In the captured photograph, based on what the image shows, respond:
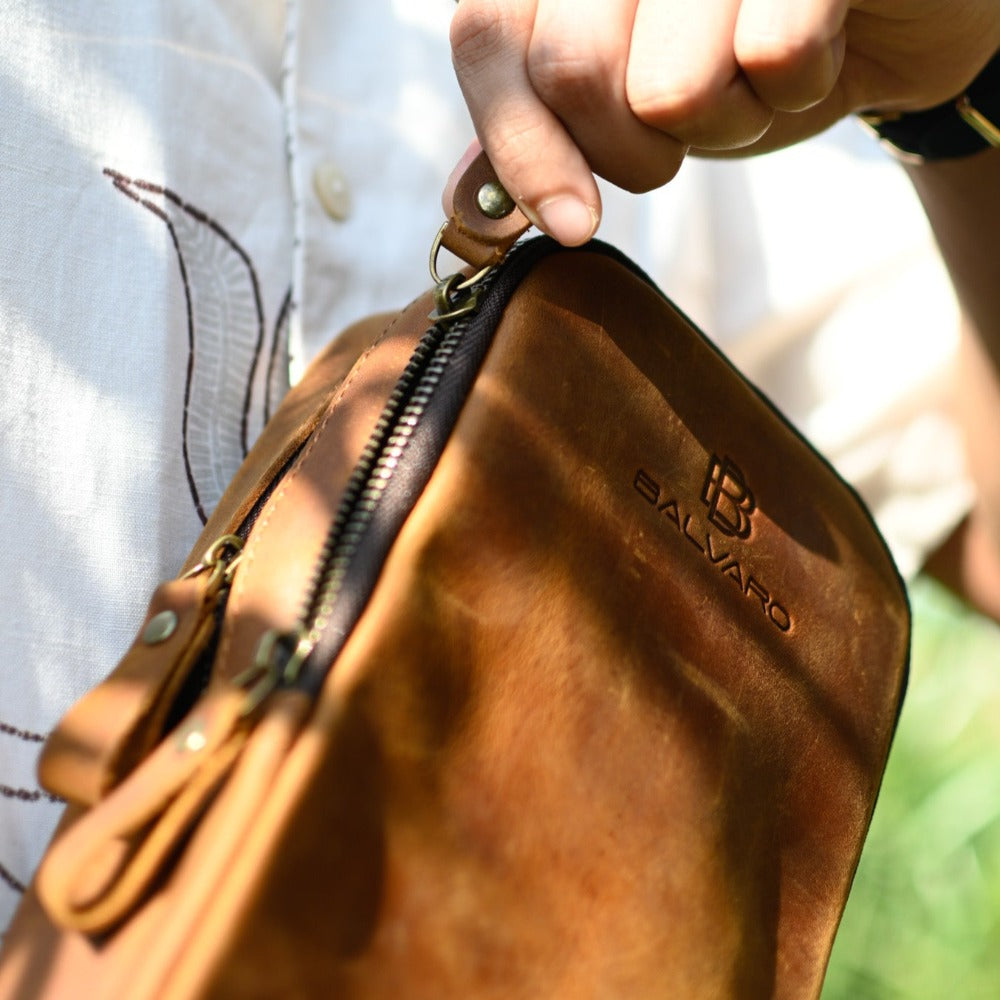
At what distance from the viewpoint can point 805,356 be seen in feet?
3.47

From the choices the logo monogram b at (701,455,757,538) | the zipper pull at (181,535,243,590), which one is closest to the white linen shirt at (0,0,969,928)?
the zipper pull at (181,535,243,590)

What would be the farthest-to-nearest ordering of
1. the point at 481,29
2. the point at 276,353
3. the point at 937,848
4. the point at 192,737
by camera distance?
the point at 937,848, the point at 276,353, the point at 481,29, the point at 192,737

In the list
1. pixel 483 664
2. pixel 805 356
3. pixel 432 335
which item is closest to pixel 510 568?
pixel 483 664

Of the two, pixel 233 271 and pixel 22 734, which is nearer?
pixel 22 734

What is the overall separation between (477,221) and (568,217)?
0.07 m

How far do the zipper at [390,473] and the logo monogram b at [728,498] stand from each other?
0.20 meters

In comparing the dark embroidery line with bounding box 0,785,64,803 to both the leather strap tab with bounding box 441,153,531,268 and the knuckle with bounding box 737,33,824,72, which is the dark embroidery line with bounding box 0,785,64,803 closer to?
the leather strap tab with bounding box 441,153,531,268

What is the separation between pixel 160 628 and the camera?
540 millimetres

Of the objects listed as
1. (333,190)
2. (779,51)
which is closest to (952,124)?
(779,51)

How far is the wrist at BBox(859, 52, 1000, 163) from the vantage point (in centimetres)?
85

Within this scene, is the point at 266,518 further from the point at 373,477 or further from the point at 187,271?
the point at 187,271

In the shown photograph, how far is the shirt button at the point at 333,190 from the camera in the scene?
0.83m

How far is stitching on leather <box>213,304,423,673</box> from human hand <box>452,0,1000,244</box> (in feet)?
0.50

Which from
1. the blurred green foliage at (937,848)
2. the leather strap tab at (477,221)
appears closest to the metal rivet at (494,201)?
the leather strap tab at (477,221)
